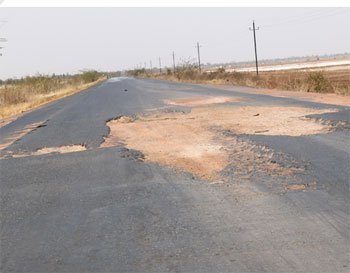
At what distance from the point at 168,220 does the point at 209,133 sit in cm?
656

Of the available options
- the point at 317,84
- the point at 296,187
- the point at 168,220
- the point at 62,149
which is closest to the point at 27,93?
the point at 317,84

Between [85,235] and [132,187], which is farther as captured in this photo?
[132,187]

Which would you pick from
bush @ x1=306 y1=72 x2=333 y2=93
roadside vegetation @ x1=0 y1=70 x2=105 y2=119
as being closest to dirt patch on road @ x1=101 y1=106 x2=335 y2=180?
bush @ x1=306 y1=72 x2=333 y2=93

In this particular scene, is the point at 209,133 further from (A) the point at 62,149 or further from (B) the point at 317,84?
(B) the point at 317,84

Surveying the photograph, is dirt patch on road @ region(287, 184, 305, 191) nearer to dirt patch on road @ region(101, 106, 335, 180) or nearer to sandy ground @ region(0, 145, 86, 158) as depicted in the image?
dirt patch on road @ region(101, 106, 335, 180)

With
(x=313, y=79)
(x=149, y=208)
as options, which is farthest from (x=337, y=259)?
(x=313, y=79)

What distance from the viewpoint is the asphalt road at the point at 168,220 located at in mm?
4051

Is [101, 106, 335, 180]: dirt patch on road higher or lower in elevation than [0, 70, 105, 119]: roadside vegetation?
lower

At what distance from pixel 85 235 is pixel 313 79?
84.5 feet

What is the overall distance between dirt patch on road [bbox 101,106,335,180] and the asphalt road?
0.63m

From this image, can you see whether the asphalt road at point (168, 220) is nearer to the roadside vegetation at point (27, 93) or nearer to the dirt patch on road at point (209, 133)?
the dirt patch on road at point (209, 133)

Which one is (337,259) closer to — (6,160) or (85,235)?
(85,235)

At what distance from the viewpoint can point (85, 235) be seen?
4.84 m

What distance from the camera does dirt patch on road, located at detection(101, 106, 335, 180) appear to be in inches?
316
